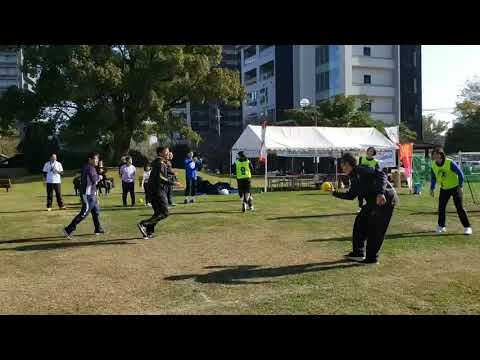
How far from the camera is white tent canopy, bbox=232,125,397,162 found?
24.3 meters

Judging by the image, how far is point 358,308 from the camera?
5762 mm

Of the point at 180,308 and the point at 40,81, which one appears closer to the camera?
the point at 180,308

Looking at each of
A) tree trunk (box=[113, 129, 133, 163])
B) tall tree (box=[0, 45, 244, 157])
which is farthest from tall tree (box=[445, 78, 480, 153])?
tree trunk (box=[113, 129, 133, 163])

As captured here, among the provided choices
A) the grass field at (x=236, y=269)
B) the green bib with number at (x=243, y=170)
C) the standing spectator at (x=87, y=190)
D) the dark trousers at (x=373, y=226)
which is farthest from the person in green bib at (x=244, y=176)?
the dark trousers at (x=373, y=226)

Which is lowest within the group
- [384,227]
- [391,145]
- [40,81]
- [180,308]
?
[180,308]

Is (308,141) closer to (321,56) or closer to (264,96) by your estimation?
(321,56)

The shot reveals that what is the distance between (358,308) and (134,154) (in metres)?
40.4

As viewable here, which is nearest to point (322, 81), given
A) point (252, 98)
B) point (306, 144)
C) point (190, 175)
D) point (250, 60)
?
point (252, 98)

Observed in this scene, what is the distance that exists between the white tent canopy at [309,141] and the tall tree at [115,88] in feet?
49.1

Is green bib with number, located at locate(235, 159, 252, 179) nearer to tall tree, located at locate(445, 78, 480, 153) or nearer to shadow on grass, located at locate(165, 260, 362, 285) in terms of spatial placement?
shadow on grass, located at locate(165, 260, 362, 285)

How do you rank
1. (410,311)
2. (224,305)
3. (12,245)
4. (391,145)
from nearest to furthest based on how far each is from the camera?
(410,311) < (224,305) < (12,245) < (391,145)

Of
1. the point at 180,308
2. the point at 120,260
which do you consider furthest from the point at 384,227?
the point at 120,260

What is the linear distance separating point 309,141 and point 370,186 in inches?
698
